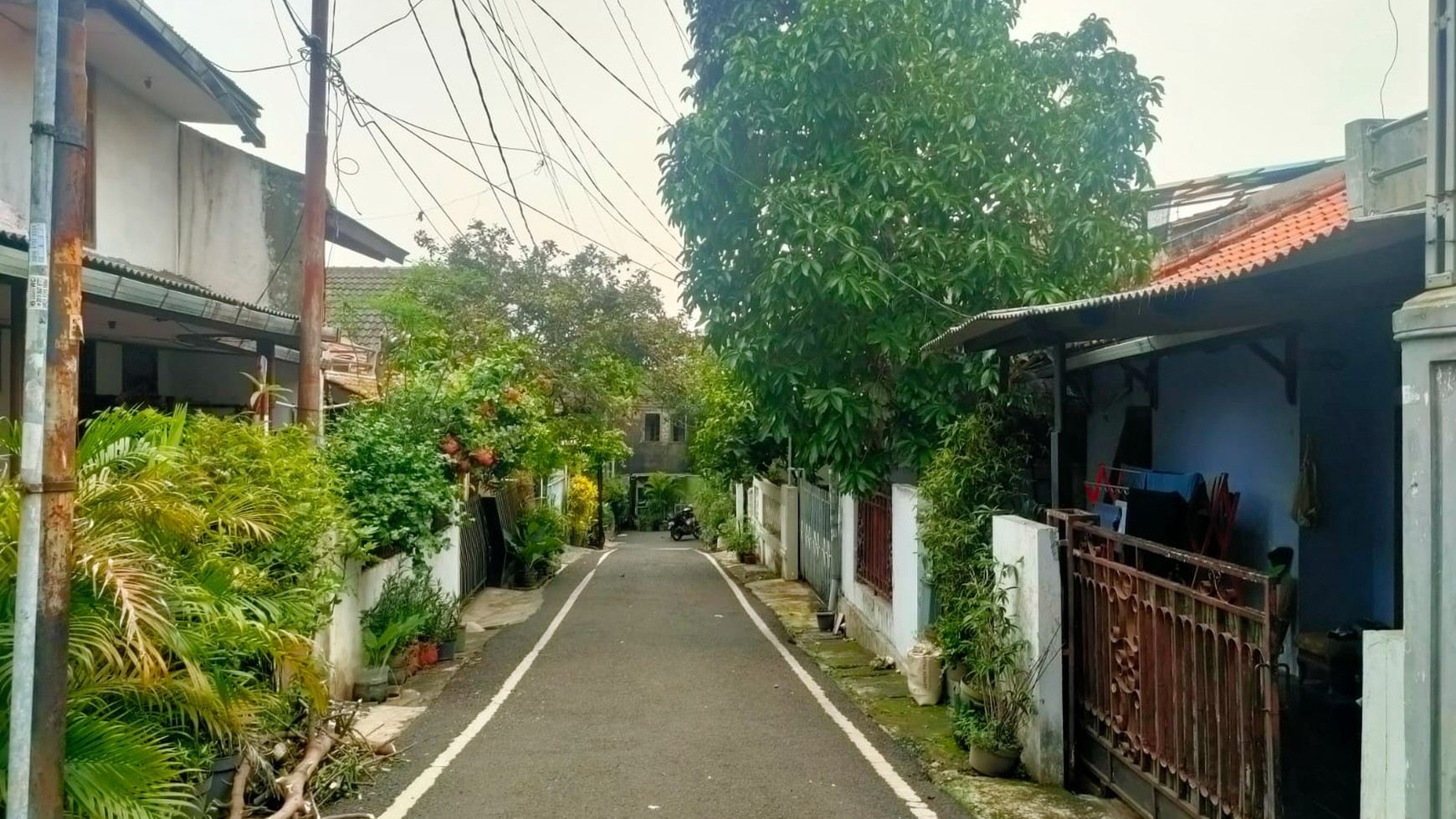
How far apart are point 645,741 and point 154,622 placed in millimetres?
4128

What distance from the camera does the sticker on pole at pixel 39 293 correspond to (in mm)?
3783

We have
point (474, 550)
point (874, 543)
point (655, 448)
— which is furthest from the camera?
point (655, 448)

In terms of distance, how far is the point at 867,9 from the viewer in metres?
10.2

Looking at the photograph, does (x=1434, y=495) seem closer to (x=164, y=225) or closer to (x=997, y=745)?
(x=997, y=745)

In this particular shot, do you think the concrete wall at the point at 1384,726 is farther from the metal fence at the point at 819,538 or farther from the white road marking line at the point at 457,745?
the metal fence at the point at 819,538

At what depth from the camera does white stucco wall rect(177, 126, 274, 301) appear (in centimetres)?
1211

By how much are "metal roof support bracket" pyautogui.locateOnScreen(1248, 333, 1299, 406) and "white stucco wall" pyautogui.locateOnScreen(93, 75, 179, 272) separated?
10.7 metres

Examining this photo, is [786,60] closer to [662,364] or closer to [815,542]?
[815,542]

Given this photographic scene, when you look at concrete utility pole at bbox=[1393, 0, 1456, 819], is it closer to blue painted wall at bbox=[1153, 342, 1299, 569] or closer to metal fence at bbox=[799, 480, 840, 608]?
blue painted wall at bbox=[1153, 342, 1299, 569]

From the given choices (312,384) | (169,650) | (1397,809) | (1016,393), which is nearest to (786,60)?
(1016,393)

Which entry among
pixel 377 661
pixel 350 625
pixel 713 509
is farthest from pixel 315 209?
pixel 713 509

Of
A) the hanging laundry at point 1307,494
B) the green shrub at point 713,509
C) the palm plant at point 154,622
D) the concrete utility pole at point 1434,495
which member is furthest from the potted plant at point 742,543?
the concrete utility pole at point 1434,495

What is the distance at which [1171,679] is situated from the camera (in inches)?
205

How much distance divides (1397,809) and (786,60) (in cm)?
863
